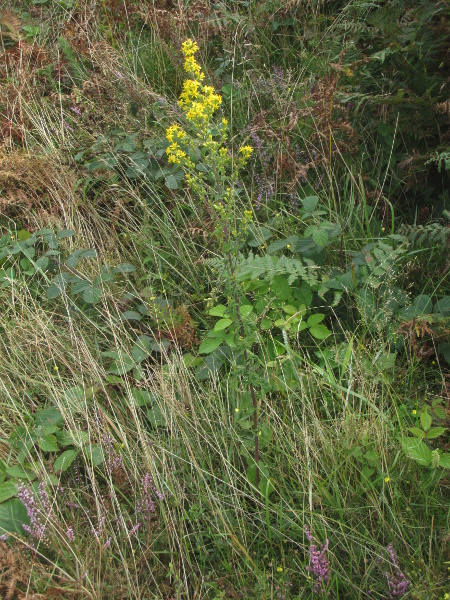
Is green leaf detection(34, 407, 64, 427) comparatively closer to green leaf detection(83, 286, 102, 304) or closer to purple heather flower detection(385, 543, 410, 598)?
green leaf detection(83, 286, 102, 304)

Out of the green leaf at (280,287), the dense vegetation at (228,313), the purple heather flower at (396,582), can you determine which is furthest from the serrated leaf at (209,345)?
the purple heather flower at (396,582)

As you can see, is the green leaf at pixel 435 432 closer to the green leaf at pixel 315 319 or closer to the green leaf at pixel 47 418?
the green leaf at pixel 315 319

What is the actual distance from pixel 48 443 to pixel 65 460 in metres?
0.09

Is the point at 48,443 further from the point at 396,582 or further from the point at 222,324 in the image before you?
the point at 396,582

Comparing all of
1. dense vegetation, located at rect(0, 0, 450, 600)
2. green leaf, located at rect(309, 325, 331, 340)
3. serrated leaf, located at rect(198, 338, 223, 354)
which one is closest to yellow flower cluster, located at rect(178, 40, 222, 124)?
dense vegetation, located at rect(0, 0, 450, 600)

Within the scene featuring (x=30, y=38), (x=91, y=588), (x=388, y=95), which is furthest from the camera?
(x=30, y=38)

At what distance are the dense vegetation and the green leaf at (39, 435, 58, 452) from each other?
12 mm

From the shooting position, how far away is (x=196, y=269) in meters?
2.85

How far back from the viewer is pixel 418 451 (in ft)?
5.81

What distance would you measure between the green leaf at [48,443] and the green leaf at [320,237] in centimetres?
133

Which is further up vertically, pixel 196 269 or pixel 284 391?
pixel 196 269

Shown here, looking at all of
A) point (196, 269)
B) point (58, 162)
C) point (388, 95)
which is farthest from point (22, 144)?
point (388, 95)

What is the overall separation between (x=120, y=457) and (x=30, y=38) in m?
3.69

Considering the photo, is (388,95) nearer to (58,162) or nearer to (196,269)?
(196,269)
